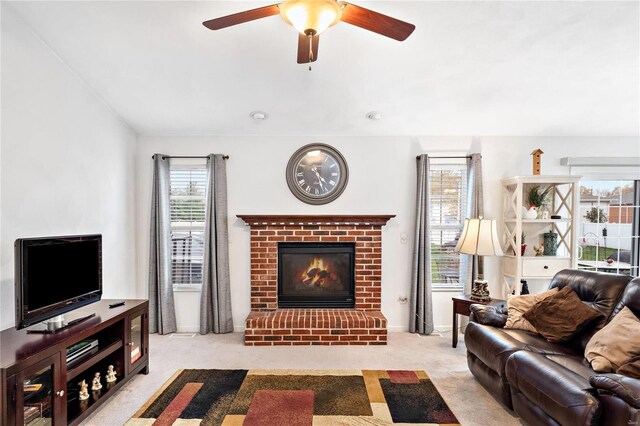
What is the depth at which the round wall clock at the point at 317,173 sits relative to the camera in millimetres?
3936

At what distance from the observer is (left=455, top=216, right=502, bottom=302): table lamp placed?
3238 millimetres

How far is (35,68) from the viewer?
2457 millimetres

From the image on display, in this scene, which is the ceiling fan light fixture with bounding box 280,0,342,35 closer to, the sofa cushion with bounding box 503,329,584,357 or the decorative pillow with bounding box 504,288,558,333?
the sofa cushion with bounding box 503,329,584,357

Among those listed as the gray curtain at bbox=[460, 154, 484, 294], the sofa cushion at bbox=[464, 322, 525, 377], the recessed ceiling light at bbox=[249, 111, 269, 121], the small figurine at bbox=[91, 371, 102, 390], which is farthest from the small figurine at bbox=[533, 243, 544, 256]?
the small figurine at bbox=[91, 371, 102, 390]

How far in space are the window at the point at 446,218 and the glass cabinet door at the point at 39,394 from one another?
3689 millimetres

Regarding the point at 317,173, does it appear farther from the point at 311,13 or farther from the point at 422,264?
the point at 311,13

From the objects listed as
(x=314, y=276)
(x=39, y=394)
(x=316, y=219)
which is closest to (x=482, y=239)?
(x=316, y=219)

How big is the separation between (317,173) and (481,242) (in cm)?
196

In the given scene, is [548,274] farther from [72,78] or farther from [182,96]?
[72,78]

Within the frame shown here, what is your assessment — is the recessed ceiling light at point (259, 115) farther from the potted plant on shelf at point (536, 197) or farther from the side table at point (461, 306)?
the potted plant on shelf at point (536, 197)

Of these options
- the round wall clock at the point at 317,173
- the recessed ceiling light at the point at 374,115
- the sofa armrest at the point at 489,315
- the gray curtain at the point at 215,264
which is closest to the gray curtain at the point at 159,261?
the gray curtain at the point at 215,264

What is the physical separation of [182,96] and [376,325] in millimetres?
3128

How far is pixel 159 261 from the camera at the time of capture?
3801 mm

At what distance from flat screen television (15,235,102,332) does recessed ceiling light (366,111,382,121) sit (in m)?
2.82
